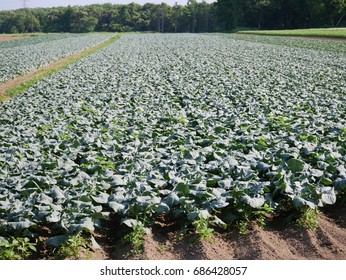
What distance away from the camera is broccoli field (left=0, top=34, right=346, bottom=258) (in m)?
4.89

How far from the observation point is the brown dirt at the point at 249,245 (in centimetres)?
432

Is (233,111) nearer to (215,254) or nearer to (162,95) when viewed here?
(162,95)

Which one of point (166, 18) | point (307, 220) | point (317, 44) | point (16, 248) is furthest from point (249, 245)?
point (166, 18)

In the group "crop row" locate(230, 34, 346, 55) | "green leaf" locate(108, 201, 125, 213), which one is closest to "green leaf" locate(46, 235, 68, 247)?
"green leaf" locate(108, 201, 125, 213)

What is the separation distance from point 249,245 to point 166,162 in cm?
234

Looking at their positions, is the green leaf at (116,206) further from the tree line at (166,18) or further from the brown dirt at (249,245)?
the tree line at (166,18)

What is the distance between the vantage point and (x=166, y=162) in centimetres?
640

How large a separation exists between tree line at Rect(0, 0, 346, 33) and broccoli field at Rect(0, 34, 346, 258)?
81716 mm

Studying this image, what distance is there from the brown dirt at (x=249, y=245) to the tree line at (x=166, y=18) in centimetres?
8715

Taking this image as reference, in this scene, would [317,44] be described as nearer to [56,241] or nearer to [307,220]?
[307,220]

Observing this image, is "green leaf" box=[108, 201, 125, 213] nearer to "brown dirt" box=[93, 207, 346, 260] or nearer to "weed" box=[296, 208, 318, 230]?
"brown dirt" box=[93, 207, 346, 260]

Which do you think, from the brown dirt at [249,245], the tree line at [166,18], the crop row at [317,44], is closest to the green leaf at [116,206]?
the brown dirt at [249,245]

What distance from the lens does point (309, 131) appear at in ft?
25.8

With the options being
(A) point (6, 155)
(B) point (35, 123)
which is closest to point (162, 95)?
(B) point (35, 123)
